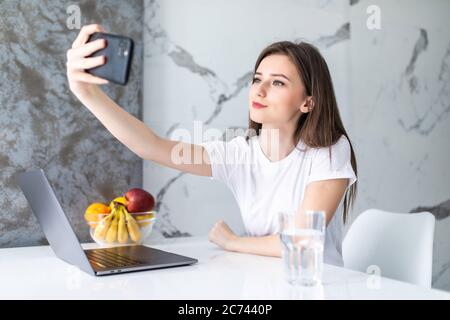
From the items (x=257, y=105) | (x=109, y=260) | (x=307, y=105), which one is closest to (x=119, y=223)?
(x=109, y=260)

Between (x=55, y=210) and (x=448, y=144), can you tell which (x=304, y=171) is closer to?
(x=55, y=210)

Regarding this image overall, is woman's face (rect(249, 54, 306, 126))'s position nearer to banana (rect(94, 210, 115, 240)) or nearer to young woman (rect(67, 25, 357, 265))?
young woman (rect(67, 25, 357, 265))

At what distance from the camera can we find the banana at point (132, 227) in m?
1.39

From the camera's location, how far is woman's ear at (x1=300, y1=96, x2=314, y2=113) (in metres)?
1.54

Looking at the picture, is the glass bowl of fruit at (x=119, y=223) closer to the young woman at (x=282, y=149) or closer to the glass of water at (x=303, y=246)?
the young woman at (x=282, y=149)

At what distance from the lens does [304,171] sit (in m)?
1.48

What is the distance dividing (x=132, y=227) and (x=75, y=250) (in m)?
0.37

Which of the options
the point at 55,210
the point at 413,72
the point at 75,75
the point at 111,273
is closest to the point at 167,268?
the point at 111,273

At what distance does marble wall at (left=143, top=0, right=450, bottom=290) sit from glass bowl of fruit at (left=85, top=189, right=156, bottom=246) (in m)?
0.25

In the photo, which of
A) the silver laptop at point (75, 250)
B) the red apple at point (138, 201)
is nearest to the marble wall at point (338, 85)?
the red apple at point (138, 201)

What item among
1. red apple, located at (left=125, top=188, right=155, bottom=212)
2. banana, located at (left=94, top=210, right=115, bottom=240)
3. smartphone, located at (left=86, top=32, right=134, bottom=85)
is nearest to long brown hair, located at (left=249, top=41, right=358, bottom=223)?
red apple, located at (left=125, top=188, right=155, bottom=212)

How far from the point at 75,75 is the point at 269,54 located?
710 millimetres

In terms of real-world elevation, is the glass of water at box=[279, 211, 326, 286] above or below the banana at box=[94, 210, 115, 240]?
above

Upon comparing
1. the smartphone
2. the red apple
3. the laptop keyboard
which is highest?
the smartphone
